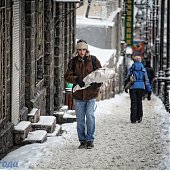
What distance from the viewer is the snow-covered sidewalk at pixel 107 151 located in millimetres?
9266

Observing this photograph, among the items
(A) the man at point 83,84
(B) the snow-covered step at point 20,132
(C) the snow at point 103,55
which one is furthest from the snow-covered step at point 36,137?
(C) the snow at point 103,55

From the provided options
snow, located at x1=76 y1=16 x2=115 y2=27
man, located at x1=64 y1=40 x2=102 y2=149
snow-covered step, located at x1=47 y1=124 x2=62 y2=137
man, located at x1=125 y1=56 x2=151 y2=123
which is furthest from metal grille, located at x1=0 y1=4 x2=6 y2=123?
snow, located at x1=76 y1=16 x2=115 y2=27

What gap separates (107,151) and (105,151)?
33 mm

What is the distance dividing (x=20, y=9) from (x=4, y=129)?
230 centimetres

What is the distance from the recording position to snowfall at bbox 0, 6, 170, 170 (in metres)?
9.23

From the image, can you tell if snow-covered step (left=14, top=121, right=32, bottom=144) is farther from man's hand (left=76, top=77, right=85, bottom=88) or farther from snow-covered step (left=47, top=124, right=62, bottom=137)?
man's hand (left=76, top=77, right=85, bottom=88)

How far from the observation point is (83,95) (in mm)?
10352

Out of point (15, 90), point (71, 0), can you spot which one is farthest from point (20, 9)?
point (71, 0)

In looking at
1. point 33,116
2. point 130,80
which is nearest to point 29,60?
point 33,116

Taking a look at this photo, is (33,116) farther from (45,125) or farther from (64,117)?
(64,117)

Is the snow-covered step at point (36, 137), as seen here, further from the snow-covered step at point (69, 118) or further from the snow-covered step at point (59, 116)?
the snow-covered step at point (59, 116)

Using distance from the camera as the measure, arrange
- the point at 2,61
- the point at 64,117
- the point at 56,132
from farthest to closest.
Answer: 1. the point at 64,117
2. the point at 56,132
3. the point at 2,61

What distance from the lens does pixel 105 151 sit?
1046cm

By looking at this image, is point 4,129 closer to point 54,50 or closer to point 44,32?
point 44,32
